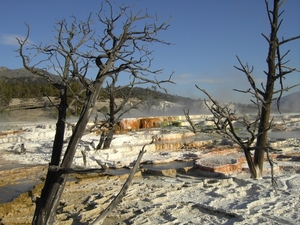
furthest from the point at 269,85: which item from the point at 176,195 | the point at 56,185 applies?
the point at 56,185

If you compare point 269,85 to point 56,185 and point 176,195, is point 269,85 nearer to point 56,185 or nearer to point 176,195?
point 176,195

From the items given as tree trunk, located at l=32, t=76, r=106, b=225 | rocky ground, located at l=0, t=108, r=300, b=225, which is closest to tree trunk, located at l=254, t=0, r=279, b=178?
rocky ground, located at l=0, t=108, r=300, b=225

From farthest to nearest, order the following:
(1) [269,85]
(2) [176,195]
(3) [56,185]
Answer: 1. (1) [269,85]
2. (2) [176,195]
3. (3) [56,185]

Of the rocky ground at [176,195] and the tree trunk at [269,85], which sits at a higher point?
the tree trunk at [269,85]

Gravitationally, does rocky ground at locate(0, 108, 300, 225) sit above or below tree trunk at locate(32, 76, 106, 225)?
below

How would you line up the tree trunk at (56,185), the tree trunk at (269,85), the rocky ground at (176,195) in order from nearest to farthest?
1. the tree trunk at (56,185)
2. the rocky ground at (176,195)
3. the tree trunk at (269,85)

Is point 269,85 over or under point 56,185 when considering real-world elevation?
over

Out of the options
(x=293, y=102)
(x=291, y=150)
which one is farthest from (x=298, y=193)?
(x=293, y=102)

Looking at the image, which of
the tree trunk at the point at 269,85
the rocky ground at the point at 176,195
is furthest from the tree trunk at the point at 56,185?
the tree trunk at the point at 269,85

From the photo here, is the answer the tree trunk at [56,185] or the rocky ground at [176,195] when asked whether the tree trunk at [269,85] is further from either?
the tree trunk at [56,185]

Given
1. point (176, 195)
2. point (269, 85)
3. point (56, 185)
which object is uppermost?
point (269, 85)

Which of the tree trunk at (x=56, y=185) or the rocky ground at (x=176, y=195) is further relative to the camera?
the rocky ground at (x=176, y=195)

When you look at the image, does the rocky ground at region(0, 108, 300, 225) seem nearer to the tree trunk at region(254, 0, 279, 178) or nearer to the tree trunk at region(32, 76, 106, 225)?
the tree trunk at region(32, 76, 106, 225)

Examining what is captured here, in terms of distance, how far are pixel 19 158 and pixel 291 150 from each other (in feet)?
34.3
